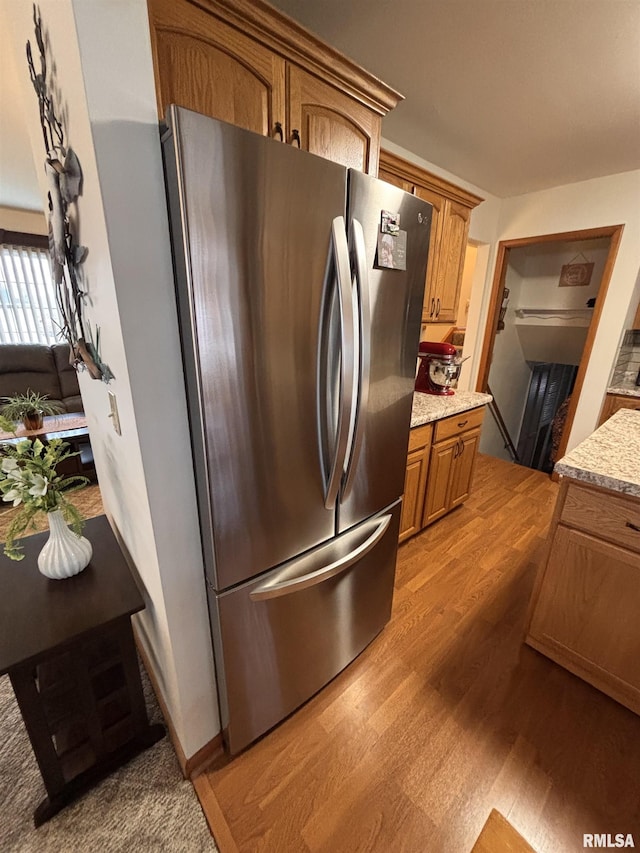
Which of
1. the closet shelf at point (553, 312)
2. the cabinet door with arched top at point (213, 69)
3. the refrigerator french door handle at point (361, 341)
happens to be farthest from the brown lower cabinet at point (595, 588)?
the closet shelf at point (553, 312)

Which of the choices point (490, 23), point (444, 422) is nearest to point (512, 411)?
point (444, 422)

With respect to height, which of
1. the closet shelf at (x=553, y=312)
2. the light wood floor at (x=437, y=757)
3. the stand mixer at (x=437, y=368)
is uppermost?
the closet shelf at (x=553, y=312)

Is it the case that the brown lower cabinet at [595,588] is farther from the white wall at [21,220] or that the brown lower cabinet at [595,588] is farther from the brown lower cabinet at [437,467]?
the white wall at [21,220]

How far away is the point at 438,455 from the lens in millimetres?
2213

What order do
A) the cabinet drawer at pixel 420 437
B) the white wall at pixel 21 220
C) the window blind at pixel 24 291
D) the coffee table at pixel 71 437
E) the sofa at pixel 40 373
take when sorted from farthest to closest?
the window blind at pixel 24 291
the white wall at pixel 21 220
the sofa at pixel 40 373
the coffee table at pixel 71 437
the cabinet drawer at pixel 420 437

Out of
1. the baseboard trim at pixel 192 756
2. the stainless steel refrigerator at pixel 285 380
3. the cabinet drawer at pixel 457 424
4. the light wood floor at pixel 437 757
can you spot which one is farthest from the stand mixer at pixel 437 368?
the baseboard trim at pixel 192 756

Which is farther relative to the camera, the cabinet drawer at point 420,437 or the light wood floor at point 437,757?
the cabinet drawer at point 420,437

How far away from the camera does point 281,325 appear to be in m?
0.87

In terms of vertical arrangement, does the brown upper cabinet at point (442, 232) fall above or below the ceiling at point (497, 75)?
below

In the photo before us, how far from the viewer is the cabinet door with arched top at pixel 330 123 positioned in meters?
1.14

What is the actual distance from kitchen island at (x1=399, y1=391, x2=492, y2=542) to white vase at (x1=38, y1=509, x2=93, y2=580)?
1559mm

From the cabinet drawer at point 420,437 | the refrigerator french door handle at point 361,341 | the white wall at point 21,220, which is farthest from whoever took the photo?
the white wall at point 21,220

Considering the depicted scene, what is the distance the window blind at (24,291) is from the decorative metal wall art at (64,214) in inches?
159

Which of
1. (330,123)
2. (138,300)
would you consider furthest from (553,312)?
(138,300)
